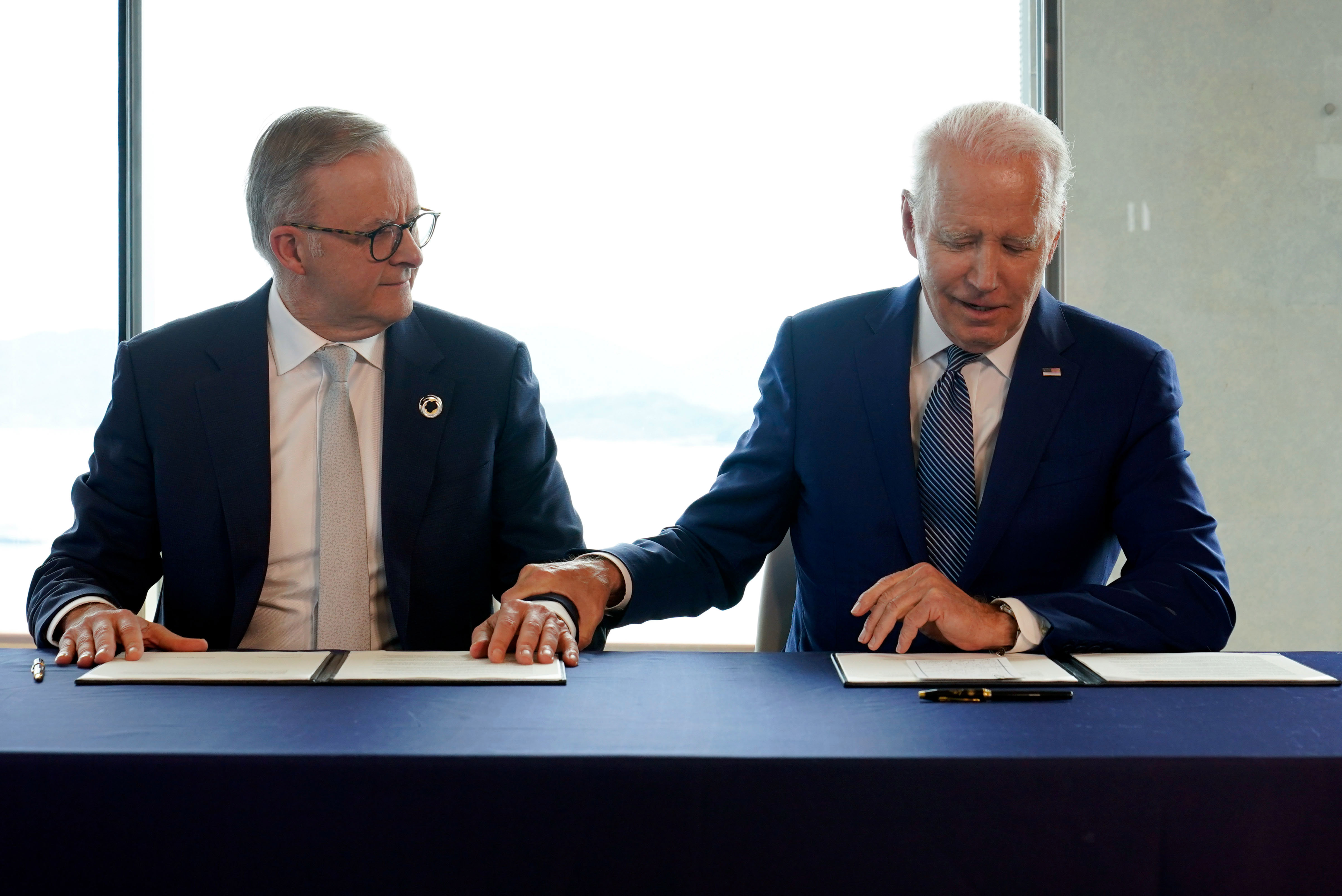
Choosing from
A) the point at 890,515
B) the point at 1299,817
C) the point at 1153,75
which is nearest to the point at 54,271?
the point at 890,515

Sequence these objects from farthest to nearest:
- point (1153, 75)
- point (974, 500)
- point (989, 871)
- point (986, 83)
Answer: point (986, 83) < point (1153, 75) < point (974, 500) < point (989, 871)

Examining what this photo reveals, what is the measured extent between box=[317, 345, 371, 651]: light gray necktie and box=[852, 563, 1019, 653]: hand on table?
903 millimetres

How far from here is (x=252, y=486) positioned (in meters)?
1.93

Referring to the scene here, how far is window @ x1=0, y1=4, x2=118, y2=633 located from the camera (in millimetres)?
3641

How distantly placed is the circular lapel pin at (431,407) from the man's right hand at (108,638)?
1.85 feet

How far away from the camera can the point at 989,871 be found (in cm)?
109

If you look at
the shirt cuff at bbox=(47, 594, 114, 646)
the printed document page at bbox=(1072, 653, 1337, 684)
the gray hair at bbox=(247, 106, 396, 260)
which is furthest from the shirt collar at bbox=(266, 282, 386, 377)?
the printed document page at bbox=(1072, 653, 1337, 684)

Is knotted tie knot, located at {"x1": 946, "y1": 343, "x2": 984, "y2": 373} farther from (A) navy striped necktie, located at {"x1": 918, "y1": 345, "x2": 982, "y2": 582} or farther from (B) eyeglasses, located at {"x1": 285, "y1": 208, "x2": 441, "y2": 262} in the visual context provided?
(B) eyeglasses, located at {"x1": 285, "y1": 208, "x2": 441, "y2": 262}

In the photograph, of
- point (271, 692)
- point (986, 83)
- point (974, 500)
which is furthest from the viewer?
point (986, 83)

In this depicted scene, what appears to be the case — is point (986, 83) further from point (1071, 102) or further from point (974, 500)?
point (974, 500)

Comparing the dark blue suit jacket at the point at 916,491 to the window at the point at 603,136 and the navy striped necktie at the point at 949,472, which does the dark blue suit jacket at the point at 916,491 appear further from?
the window at the point at 603,136

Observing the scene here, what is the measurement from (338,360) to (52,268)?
2.32 metres

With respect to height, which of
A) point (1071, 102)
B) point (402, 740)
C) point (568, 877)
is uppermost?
point (1071, 102)

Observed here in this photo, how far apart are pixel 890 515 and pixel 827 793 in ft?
2.97
